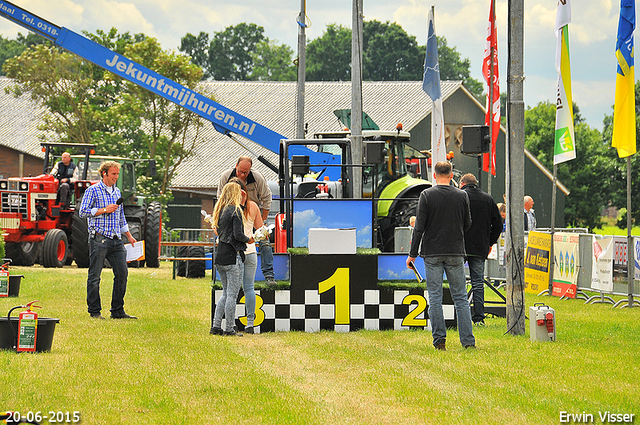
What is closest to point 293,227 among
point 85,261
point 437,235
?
point 437,235

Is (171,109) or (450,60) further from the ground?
(450,60)

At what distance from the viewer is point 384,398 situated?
20.6 ft

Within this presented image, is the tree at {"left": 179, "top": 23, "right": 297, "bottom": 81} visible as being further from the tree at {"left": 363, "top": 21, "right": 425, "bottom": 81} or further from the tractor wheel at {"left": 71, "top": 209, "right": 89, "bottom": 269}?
the tractor wheel at {"left": 71, "top": 209, "right": 89, "bottom": 269}

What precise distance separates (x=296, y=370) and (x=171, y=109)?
29230 millimetres

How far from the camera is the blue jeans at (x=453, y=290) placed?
8648mm

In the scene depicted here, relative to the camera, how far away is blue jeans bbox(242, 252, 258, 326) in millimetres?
9734

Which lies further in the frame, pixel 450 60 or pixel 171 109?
pixel 450 60

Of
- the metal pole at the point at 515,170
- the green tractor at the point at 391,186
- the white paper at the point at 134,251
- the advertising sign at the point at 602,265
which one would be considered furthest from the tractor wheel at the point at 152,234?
the metal pole at the point at 515,170

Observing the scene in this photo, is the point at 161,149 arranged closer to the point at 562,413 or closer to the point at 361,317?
the point at 361,317

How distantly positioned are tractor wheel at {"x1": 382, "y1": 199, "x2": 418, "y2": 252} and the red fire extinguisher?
9988 mm

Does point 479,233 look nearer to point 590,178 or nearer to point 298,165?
point 298,165

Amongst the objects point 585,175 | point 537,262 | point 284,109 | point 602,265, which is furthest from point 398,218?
point 585,175

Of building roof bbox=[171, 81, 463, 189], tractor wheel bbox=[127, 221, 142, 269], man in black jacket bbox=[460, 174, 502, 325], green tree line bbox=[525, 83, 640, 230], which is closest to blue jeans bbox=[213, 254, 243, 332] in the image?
man in black jacket bbox=[460, 174, 502, 325]

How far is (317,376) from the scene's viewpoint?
7.21 meters
